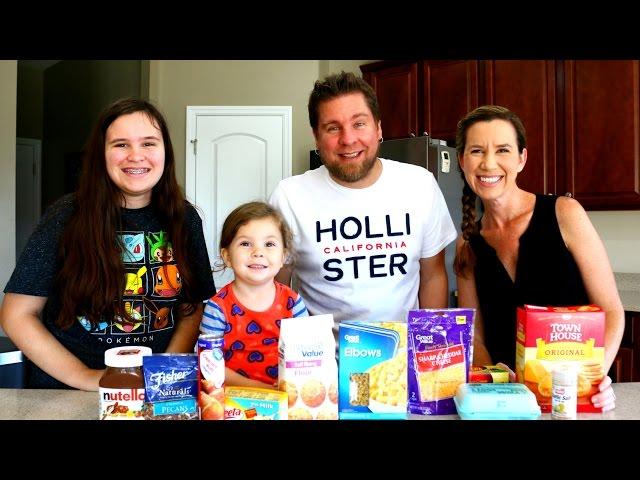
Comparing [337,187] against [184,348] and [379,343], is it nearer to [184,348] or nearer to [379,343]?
[184,348]

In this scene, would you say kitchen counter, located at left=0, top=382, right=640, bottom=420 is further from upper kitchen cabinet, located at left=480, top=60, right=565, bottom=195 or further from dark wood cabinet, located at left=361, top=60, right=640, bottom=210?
upper kitchen cabinet, located at left=480, top=60, right=565, bottom=195

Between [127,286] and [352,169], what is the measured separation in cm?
75

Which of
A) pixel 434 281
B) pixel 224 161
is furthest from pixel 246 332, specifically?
pixel 224 161

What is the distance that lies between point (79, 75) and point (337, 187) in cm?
577

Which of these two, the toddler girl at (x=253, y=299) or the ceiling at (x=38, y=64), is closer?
the toddler girl at (x=253, y=299)

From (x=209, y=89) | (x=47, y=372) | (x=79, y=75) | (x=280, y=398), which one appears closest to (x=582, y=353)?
(x=280, y=398)

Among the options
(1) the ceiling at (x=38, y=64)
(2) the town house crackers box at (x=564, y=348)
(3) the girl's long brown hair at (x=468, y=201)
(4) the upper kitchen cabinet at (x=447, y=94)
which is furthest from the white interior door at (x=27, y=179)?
(2) the town house crackers box at (x=564, y=348)

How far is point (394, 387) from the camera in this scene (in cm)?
111

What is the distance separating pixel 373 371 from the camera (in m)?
1.12

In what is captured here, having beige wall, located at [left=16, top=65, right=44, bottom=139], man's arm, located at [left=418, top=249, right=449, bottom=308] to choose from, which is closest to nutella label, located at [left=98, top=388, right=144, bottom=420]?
man's arm, located at [left=418, top=249, right=449, bottom=308]

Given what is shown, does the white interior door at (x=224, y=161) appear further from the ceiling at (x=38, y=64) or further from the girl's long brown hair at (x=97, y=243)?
the girl's long brown hair at (x=97, y=243)

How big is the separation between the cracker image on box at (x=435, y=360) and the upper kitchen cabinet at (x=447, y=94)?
2.95 m

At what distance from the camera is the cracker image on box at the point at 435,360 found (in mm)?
1176

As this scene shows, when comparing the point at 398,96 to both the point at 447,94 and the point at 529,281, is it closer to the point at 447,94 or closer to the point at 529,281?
the point at 447,94
